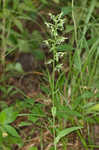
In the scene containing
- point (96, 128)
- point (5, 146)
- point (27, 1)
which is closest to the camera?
point (5, 146)

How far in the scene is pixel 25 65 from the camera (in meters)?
2.63

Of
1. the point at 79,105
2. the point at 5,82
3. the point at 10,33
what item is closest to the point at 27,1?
the point at 10,33

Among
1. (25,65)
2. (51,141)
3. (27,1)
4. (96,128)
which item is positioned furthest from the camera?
(25,65)

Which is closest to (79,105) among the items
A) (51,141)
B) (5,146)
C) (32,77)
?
(51,141)

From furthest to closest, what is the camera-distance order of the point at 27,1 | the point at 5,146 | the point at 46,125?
the point at 27,1, the point at 5,146, the point at 46,125

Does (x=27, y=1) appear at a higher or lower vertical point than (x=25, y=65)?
higher

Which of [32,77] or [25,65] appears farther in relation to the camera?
[25,65]

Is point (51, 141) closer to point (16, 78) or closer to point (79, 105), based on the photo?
point (79, 105)

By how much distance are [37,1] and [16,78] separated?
81 cm

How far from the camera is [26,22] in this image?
279 centimetres

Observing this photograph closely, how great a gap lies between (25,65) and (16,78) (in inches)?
10.1

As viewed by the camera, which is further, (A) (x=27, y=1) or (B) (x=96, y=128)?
(A) (x=27, y=1)

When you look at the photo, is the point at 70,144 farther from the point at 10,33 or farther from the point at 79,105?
the point at 10,33

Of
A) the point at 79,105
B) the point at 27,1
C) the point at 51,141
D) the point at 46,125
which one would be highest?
the point at 27,1
